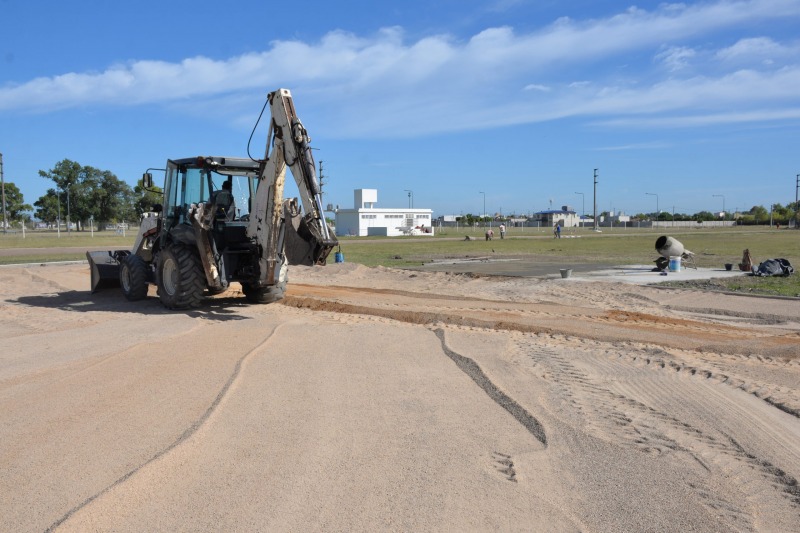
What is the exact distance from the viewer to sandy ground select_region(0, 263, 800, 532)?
4.36 metres

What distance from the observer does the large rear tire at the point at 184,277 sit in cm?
1304

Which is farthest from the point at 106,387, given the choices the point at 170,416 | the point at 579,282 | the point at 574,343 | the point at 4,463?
the point at 579,282

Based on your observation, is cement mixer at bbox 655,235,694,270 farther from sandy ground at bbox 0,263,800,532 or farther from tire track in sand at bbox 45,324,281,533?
tire track in sand at bbox 45,324,281,533

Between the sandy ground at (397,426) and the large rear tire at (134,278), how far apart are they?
295 cm

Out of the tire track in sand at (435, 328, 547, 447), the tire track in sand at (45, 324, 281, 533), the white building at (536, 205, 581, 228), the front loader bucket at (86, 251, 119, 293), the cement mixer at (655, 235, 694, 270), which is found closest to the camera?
the tire track in sand at (45, 324, 281, 533)

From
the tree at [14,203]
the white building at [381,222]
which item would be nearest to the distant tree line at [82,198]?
the tree at [14,203]

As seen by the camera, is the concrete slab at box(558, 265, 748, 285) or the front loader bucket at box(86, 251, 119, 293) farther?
the concrete slab at box(558, 265, 748, 285)

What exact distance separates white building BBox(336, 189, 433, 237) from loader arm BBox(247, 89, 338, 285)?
70991 mm

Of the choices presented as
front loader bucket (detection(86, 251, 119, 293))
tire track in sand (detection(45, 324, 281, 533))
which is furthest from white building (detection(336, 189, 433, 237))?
tire track in sand (detection(45, 324, 281, 533))

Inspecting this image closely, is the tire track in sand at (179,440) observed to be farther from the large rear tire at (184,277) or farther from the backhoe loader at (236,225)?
the large rear tire at (184,277)

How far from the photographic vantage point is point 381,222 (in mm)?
86750

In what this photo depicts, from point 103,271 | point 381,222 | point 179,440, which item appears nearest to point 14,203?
point 381,222

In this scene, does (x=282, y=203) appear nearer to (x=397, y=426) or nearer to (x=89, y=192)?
(x=397, y=426)

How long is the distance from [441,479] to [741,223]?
153 meters
